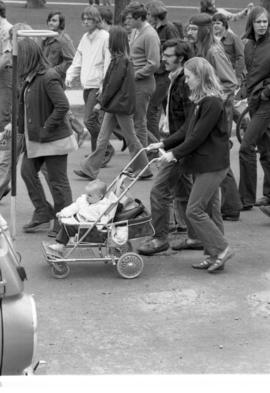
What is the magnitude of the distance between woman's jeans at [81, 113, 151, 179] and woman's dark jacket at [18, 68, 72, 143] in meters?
2.01

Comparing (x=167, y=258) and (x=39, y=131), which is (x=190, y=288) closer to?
(x=167, y=258)

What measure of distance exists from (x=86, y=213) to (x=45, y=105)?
1314 mm

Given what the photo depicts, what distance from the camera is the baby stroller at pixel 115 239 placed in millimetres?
6895

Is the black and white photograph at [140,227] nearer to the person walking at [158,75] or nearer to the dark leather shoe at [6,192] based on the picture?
the dark leather shoe at [6,192]

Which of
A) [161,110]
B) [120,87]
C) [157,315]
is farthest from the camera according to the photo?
[161,110]

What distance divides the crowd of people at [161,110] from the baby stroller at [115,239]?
0.41m

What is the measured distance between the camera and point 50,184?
26.6 feet

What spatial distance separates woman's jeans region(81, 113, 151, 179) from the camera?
32.4 ft

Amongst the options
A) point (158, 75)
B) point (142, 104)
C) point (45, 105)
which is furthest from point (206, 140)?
point (158, 75)

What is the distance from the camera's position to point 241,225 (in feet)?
28.3

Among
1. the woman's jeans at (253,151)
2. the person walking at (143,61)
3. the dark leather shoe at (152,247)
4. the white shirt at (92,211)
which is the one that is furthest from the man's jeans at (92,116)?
the white shirt at (92,211)

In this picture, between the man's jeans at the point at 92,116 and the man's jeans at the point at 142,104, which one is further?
the man's jeans at the point at 92,116

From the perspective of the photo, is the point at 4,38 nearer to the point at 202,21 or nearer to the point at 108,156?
the point at 108,156
